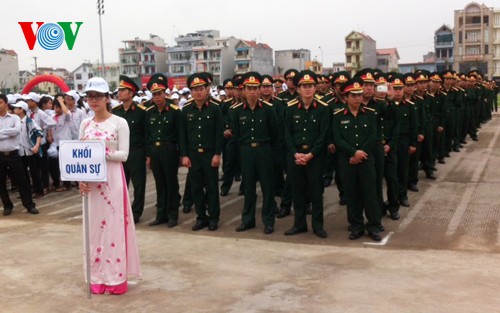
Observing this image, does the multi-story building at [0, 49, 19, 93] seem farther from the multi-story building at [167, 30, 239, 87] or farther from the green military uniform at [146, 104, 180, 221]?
the green military uniform at [146, 104, 180, 221]

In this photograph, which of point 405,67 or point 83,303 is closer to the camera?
→ point 83,303

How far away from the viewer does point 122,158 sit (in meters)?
5.18

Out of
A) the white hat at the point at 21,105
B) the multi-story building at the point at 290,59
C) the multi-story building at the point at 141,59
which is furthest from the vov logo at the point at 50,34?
the multi-story building at the point at 290,59

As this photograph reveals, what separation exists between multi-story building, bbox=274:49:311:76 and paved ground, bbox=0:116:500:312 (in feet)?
278

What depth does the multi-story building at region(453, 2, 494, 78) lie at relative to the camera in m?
78.2

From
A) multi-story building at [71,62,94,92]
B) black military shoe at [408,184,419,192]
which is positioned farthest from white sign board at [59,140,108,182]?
multi-story building at [71,62,94,92]

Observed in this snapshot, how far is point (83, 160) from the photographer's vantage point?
4.91 m

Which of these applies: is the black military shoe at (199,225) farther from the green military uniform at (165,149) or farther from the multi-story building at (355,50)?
the multi-story building at (355,50)

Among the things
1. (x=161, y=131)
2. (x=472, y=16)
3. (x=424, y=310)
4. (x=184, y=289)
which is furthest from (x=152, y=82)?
(x=472, y=16)

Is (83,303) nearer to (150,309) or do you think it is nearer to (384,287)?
(150,309)

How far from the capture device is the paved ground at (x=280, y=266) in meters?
4.92

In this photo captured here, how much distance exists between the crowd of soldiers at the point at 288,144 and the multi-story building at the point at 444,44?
76.4m

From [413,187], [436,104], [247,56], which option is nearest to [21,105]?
[413,187]

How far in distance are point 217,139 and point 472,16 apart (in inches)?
3189
